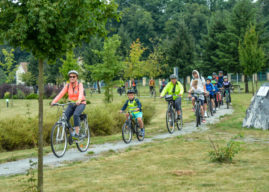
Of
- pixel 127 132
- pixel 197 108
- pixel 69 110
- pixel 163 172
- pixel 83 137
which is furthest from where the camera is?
pixel 197 108

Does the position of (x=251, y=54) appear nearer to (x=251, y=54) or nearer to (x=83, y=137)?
(x=251, y=54)

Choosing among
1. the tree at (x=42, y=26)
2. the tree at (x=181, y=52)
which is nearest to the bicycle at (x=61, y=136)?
the tree at (x=42, y=26)

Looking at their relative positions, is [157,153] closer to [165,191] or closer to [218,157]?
[218,157]

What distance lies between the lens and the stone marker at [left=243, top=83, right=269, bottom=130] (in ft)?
42.4

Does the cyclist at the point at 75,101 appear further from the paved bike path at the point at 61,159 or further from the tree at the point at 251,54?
the tree at the point at 251,54

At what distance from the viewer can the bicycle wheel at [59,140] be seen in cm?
905

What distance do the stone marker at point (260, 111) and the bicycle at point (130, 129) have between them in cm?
403

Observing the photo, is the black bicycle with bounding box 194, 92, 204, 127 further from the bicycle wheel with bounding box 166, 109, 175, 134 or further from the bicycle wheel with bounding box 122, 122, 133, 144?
the bicycle wheel with bounding box 122, 122, 133, 144

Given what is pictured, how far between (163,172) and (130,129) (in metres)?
4.50

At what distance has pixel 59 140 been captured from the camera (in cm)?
921

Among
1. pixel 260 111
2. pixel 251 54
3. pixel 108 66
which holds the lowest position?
pixel 260 111

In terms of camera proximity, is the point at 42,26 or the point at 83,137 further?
the point at 83,137

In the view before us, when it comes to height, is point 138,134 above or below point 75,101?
below

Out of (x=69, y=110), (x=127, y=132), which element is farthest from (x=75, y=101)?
(x=127, y=132)
